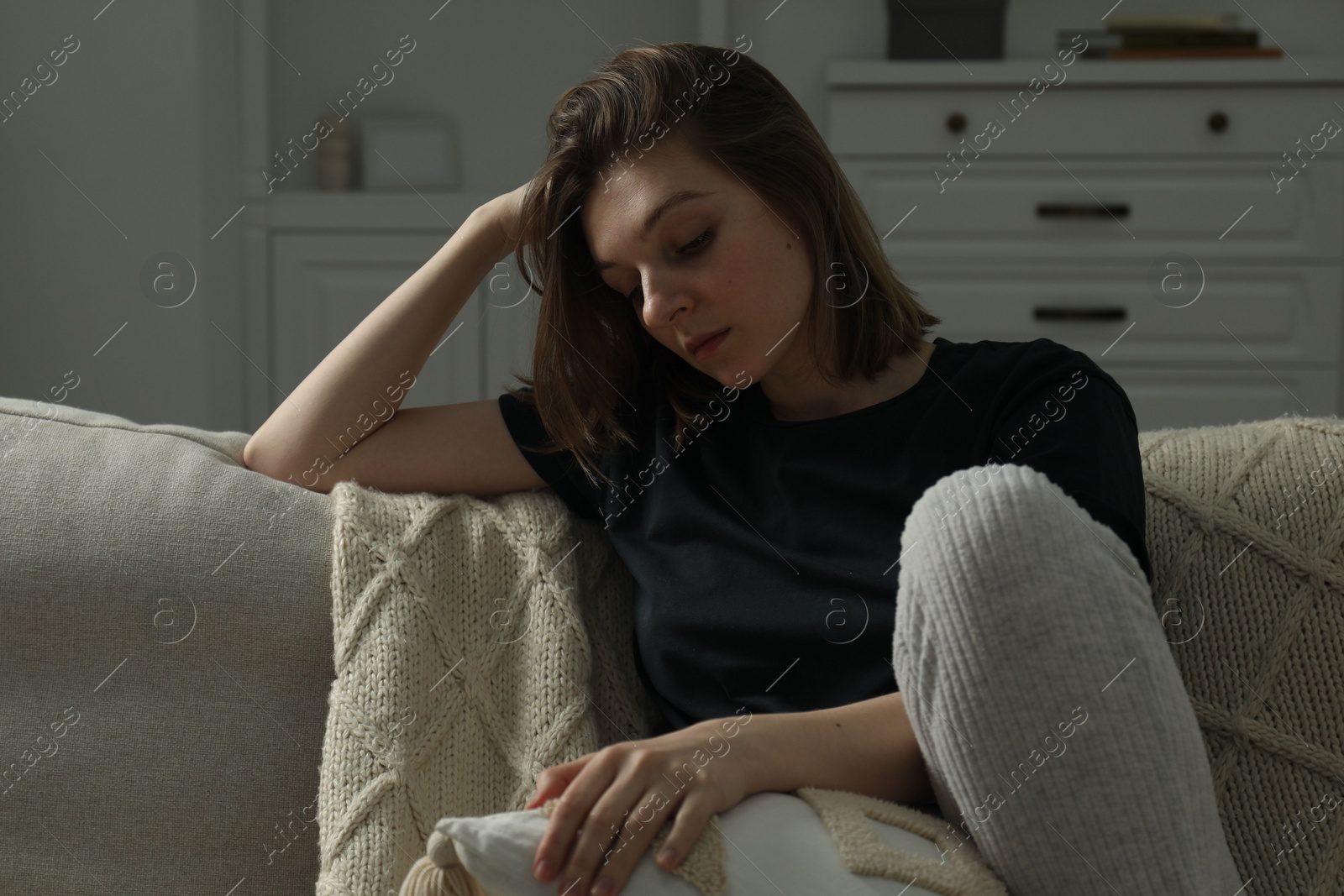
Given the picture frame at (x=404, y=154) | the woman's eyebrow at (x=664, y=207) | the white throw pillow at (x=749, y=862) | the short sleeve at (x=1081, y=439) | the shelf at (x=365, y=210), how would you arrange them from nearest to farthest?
1. the white throw pillow at (x=749, y=862)
2. the short sleeve at (x=1081, y=439)
3. the woman's eyebrow at (x=664, y=207)
4. the shelf at (x=365, y=210)
5. the picture frame at (x=404, y=154)

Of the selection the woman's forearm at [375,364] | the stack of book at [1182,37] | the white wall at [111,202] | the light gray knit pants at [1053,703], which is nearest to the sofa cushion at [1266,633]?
the light gray knit pants at [1053,703]

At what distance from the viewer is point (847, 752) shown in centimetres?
76

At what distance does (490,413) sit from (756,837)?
0.57m

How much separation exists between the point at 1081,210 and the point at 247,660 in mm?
2195

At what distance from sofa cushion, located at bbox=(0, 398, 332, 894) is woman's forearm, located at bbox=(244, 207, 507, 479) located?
5.0 inches

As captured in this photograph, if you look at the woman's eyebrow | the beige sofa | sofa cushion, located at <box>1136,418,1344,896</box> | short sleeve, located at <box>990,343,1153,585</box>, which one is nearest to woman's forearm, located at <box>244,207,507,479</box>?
the beige sofa

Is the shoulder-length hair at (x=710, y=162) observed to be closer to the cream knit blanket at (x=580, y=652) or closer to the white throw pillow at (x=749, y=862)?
the cream knit blanket at (x=580, y=652)

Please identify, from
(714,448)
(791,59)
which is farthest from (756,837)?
(791,59)

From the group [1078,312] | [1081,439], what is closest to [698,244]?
[1081,439]

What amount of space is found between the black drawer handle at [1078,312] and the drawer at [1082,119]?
337mm

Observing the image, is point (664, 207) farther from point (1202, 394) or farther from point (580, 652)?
point (1202, 394)

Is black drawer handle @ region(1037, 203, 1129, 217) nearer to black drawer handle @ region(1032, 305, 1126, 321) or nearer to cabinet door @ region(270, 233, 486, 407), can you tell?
black drawer handle @ region(1032, 305, 1126, 321)

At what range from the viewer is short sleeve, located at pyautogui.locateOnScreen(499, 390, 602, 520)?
109 centimetres

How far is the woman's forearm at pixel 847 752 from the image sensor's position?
28.5 inches
